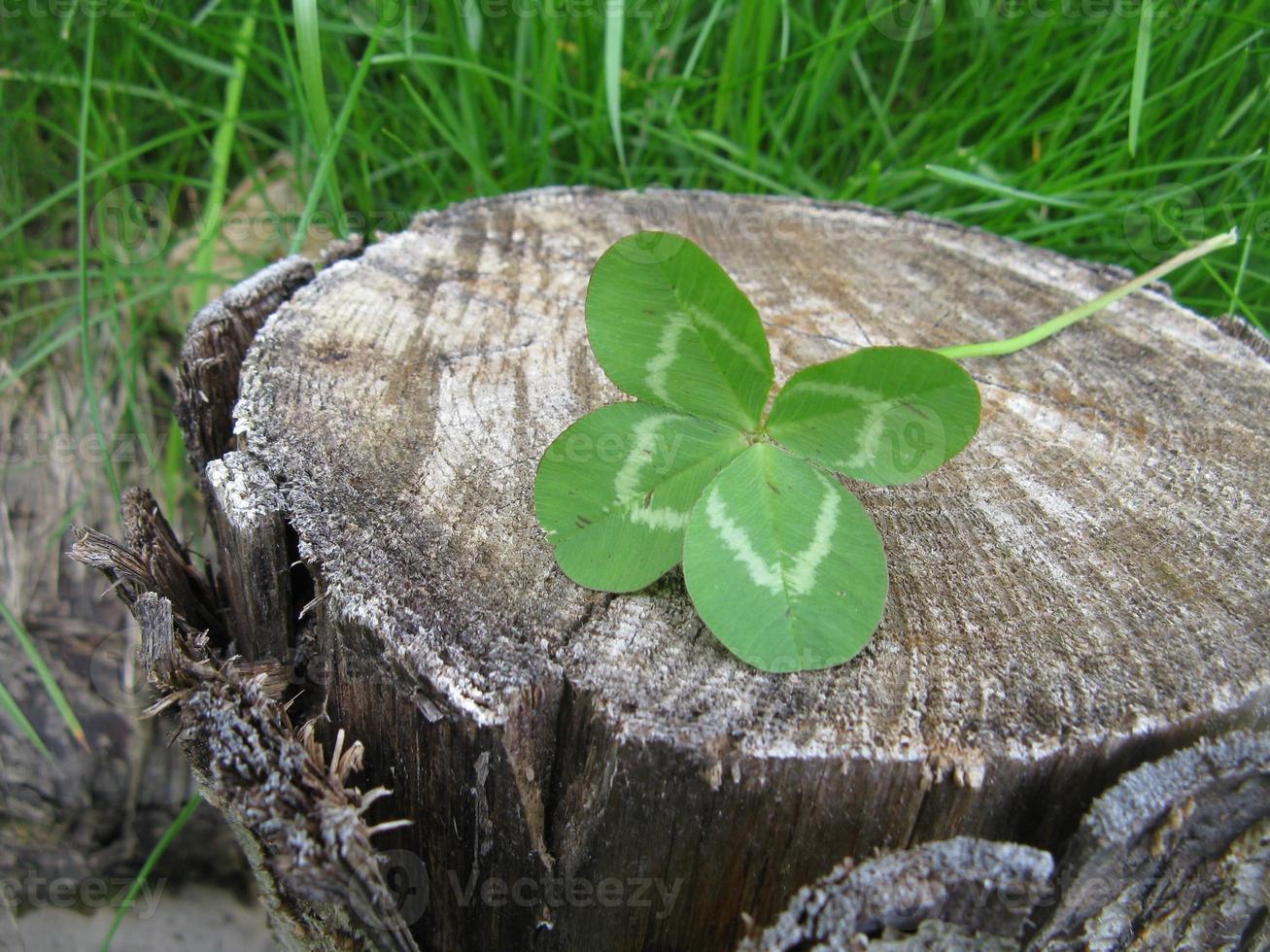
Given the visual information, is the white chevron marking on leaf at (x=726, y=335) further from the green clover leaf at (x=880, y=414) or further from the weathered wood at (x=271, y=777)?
the weathered wood at (x=271, y=777)

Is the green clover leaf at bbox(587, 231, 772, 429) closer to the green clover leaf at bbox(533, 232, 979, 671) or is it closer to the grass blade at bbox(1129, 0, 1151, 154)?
the green clover leaf at bbox(533, 232, 979, 671)

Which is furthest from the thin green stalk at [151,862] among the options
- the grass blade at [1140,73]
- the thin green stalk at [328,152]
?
the grass blade at [1140,73]

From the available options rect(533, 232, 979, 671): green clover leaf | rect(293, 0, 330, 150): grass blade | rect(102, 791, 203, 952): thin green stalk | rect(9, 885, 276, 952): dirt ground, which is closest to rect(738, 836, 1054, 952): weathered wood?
rect(533, 232, 979, 671): green clover leaf

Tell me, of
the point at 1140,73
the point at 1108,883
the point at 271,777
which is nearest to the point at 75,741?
the point at 271,777

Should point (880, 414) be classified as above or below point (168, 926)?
above

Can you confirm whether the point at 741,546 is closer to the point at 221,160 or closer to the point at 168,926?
the point at 221,160

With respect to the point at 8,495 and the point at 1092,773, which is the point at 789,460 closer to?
the point at 1092,773

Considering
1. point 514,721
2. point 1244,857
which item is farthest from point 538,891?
point 1244,857
